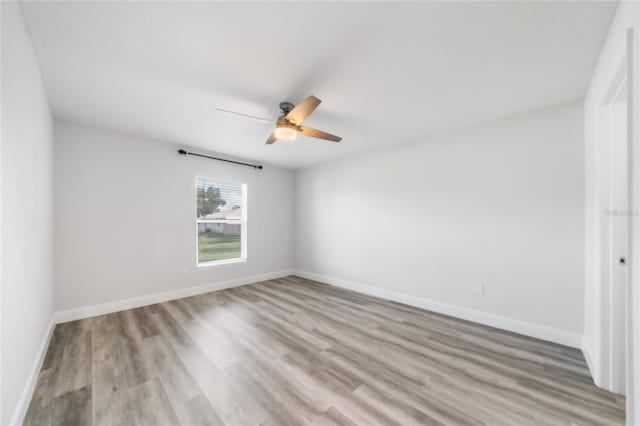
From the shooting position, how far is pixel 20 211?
1.48 m

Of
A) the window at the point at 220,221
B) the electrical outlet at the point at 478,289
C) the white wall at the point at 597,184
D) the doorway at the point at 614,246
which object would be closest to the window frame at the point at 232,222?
the window at the point at 220,221

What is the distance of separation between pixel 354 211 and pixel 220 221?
2528 millimetres

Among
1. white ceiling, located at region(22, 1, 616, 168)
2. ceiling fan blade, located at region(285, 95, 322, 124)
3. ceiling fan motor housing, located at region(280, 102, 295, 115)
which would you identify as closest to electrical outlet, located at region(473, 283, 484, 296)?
white ceiling, located at region(22, 1, 616, 168)

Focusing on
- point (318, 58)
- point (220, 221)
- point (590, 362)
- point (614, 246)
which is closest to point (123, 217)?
point (220, 221)

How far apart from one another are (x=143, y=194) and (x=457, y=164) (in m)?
4.48

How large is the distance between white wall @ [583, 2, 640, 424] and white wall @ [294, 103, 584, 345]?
6.8 inches

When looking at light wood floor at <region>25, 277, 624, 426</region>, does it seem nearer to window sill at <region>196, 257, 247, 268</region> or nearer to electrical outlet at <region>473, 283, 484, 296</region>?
electrical outlet at <region>473, 283, 484, 296</region>

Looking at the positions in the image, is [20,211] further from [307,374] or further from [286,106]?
[307,374]

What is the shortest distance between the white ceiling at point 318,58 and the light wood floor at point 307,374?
2472 mm

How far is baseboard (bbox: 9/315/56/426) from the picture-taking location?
54.2 inches

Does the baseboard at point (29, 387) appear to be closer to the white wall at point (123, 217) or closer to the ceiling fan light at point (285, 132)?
the white wall at point (123, 217)

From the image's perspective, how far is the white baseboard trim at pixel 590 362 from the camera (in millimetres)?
1794

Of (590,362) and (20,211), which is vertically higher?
(20,211)

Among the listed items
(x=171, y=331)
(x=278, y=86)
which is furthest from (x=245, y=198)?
(x=278, y=86)
